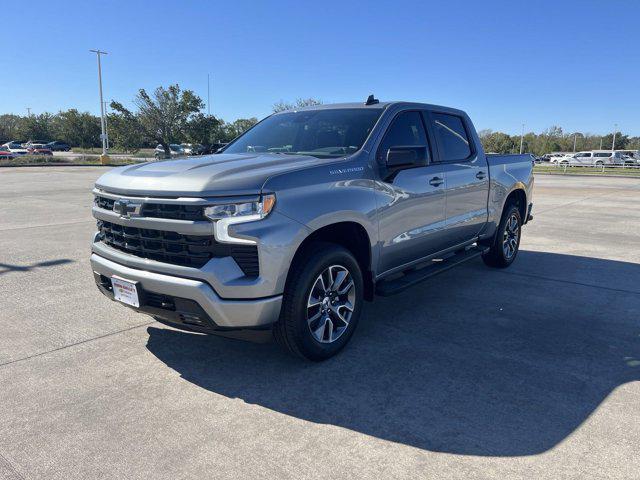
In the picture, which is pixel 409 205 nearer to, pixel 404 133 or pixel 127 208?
pixel 404 133

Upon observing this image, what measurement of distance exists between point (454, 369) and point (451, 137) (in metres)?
2.70

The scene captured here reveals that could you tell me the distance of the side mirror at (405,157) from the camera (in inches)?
149

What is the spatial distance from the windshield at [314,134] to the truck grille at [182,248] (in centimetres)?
133

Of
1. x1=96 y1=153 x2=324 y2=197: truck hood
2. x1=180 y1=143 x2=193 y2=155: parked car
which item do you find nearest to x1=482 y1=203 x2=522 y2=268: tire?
x1=96 y1=153 x2=324 y2=197: truck hood

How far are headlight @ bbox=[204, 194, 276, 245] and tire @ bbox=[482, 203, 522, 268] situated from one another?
13.1 feet

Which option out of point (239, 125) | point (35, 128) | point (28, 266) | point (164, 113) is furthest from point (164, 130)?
point (28, 266)

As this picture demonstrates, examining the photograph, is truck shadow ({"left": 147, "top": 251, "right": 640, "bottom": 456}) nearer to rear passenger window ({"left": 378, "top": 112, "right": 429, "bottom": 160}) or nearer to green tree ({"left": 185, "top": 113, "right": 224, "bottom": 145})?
rear passenger window ({"left": 378, "top": 112, "right": 429, "bottom": 160})

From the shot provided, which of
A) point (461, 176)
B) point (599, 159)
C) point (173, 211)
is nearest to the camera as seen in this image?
point (173, 211)

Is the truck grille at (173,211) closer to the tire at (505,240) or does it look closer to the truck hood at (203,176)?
the truck hood at (203,176)

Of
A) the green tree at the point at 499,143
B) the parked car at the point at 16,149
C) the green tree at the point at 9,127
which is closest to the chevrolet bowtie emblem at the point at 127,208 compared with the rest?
the parked car at the point at 16,149

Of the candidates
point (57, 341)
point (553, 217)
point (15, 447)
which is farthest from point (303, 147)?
point (553, 217)

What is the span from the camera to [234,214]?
3072 millimetres

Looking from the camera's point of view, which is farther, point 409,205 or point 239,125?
point 239,125

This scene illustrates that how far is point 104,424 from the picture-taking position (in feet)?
9.45
